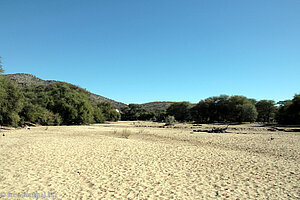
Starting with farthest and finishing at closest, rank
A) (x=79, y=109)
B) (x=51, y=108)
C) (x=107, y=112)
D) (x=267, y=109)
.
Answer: (x=267, y=109)
(x=107, y=112)
(x=79, y=109)
(x=51, y=108)

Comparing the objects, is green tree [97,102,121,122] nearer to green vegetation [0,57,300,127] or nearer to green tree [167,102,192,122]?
green vegetation [0,57,300,127]

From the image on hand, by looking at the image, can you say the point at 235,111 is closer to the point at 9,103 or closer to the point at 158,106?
the point at 9,103

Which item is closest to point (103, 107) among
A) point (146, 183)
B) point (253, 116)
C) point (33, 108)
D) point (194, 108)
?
point (33, 108)

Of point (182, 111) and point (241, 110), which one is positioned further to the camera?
point (182, 111)

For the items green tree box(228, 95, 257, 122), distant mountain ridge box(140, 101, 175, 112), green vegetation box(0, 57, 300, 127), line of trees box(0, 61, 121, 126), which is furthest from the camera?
distant mountain ridge box(140, 101, 175, 112)

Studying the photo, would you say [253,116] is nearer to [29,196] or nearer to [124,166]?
[124,166]

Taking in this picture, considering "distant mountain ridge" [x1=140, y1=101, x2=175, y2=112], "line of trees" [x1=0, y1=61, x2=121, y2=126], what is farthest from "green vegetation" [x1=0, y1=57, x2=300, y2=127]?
"distant mountain ridge" [x1=140, y1=101, x2=175, y2=112]

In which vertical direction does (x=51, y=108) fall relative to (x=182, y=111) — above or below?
below

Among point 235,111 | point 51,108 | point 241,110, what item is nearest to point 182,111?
point 235,111

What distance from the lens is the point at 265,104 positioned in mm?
60750

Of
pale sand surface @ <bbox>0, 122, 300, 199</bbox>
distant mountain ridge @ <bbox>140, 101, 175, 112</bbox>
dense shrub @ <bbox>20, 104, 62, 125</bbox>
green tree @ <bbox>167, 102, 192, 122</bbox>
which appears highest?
distant mountain ridge @ <bbox>140, 101, 175, 112</bbox>

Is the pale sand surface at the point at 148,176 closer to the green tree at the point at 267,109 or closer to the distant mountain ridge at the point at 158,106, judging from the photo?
the green tree at the point at 267,109

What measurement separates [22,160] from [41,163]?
3.96 feet

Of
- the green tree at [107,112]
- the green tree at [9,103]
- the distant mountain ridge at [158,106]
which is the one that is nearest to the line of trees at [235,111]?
the green tree at [107,112]
